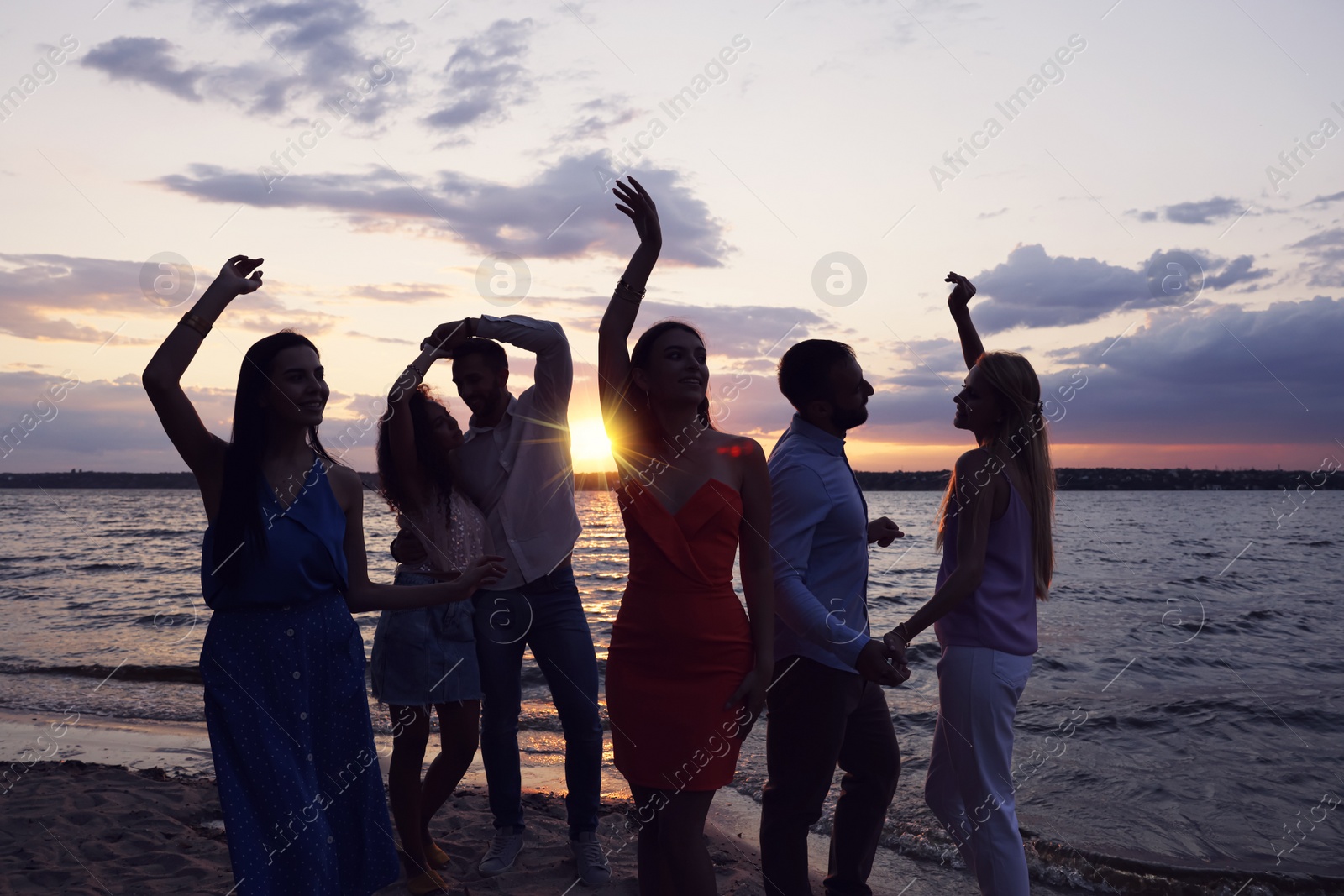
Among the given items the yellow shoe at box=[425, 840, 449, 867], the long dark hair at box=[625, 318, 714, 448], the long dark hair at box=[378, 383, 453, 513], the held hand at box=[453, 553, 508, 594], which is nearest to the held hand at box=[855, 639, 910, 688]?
the long dark hair at box=[625, 318, 714, 448]

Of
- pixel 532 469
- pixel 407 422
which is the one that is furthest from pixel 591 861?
pixel 407 422

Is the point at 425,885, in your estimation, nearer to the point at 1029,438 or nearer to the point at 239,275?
the point at 239,275

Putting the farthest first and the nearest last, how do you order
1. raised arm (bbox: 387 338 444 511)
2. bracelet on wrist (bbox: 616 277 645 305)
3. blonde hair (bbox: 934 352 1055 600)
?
raised arm (bbox: 387 338 444 511)
blonde hair (bbox: 934 352 1055 600)
bracelet on wrist (bbox: 616 277 645 305)

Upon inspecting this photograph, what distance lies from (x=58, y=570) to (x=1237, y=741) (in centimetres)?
2838

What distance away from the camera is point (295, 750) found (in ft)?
8.48

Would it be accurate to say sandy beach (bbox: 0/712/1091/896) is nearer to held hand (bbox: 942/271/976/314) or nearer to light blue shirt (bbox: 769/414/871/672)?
light blue shirt (bbox: 769/414/871/672)

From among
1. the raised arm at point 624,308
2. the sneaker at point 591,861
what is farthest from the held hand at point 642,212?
the sneaker at point 591,861

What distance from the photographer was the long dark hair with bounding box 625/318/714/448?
2.83 meters

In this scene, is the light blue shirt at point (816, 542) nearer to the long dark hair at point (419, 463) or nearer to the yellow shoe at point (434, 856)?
the long dark hair at point (419, 463)

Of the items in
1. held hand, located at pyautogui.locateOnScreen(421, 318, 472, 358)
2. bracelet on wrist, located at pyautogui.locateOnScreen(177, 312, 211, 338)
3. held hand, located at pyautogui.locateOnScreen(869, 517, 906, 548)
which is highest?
held hand, located at pyautogui.locateOnScreen(421, 318, 472, 358)

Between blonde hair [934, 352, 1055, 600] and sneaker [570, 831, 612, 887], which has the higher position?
blonde hair [934, 352, 1055, 600]

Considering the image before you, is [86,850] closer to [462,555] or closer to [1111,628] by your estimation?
[462,555]

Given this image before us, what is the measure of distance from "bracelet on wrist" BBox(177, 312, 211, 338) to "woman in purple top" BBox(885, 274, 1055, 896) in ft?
8.11

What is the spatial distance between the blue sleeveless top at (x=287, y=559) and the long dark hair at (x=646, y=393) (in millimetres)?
1056
